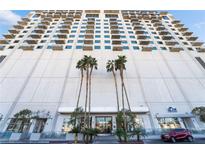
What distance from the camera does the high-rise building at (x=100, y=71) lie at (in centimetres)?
1955

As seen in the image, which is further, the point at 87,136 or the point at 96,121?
the point at 96,121

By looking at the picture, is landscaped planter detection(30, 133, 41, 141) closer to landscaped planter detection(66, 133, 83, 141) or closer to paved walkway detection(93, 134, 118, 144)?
landscaped planter detection(66, 133, 83, 141)

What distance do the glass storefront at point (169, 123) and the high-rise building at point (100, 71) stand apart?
10cm

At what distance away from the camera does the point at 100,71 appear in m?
24.7

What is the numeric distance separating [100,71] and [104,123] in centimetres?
762

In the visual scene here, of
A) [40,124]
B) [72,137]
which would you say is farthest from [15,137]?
[72,137]

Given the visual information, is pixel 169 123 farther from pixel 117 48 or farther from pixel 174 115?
pixel 117 48

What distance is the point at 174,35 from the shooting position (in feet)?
111

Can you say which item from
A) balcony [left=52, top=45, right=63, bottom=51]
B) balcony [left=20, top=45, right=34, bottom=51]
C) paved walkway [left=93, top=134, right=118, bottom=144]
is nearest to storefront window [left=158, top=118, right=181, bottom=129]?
paved walkway [left=93, top=134, right=118, bottom=144]

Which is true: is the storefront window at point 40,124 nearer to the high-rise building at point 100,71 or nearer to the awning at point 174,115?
the high-rise building at point 100,71
